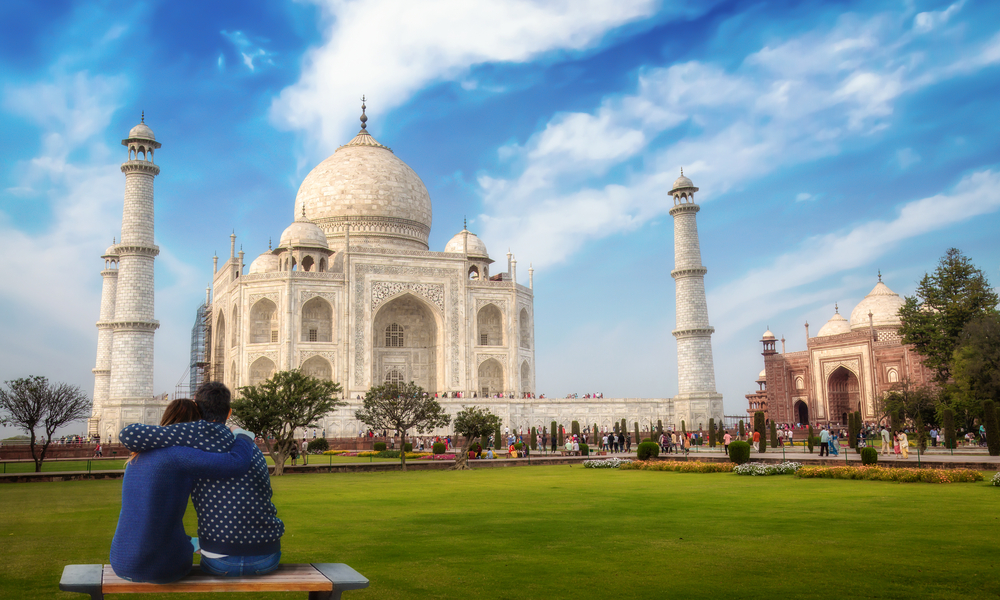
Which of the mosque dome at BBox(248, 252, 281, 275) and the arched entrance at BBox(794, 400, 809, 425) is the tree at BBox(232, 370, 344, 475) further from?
the arched entrance at BBox(794, 400, 809, 425)

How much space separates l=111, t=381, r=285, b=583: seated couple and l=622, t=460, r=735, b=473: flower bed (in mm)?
14438

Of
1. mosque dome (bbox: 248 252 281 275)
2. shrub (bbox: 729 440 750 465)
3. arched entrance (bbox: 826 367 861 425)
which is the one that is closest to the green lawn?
shrub (bbox: 729 440 750 465)

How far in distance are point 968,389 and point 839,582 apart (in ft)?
75.6

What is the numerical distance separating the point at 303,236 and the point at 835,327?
30.7m

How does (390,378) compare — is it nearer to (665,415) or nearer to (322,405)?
(665,415)

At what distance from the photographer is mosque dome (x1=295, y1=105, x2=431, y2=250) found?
3972cm

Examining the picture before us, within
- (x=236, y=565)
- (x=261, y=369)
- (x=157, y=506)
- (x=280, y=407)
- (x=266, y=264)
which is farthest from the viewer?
(x=266, y=264)

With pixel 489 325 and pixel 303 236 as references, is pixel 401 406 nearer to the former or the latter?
pixel 303 236

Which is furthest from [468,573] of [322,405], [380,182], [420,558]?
[380,182]

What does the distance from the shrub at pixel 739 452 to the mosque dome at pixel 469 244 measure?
23522 millimetres

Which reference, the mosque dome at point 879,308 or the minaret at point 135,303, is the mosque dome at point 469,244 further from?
the mosque dome at point 879,308

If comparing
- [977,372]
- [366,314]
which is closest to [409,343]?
[366,314]

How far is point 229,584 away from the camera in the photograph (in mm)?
3730

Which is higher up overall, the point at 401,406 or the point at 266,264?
the point at 266,264
